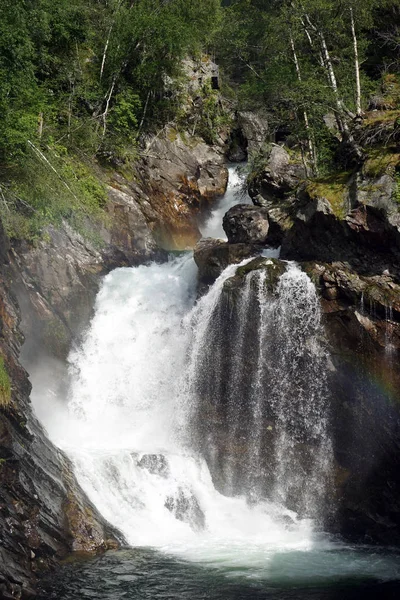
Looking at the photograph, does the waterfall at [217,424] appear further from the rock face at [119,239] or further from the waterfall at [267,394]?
the rock face at [119,239]

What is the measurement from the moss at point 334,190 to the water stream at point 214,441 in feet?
9.07

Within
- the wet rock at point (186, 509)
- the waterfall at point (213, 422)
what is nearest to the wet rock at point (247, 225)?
the waterfall at point (213, 422)

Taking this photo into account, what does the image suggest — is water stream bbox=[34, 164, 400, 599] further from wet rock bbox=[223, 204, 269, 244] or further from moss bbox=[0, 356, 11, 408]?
moss bbox=[0, 356, 11, 408]

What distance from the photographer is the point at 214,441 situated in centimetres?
1684

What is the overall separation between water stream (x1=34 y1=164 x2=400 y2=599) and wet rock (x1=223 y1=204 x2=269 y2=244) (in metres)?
2.66

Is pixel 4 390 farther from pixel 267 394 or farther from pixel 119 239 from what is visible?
pixel 119 239

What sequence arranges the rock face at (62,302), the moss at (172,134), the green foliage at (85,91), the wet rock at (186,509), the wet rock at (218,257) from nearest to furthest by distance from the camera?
1. the rock face at (62,302)
2. the wet rock at (186,509)
3. the green foliage at (85,91)
4. the wet rock at (218,257)
5. the moss at (172,134)

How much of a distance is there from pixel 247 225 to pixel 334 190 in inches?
173

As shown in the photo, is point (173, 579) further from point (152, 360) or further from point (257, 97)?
point (257, 97)

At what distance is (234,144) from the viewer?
33438 millimetres

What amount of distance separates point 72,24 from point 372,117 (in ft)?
58.5

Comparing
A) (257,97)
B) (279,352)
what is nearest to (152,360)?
(279,352)

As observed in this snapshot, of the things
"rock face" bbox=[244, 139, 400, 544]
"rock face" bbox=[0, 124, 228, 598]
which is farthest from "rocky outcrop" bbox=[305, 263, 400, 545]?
"rock face" bbox=[0, 124, 228, 598]

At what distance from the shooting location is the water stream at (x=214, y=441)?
11.6m
